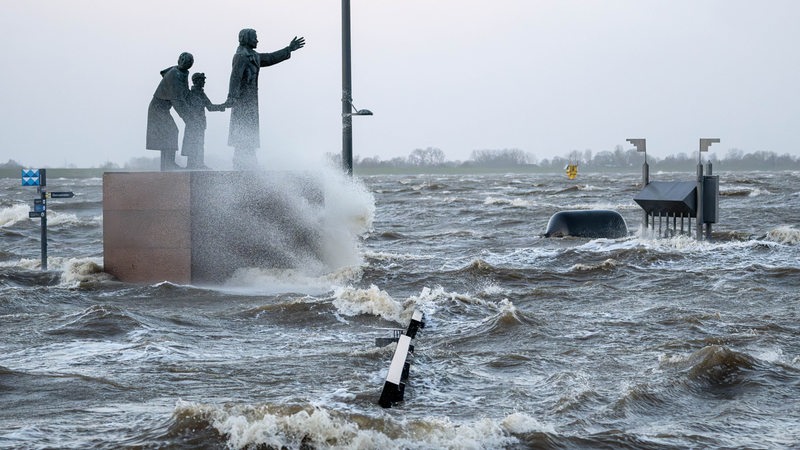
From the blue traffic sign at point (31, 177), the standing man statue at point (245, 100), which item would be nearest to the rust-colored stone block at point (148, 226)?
the standing man statue at point (245, 100)

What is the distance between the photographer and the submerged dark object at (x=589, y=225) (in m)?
25.6

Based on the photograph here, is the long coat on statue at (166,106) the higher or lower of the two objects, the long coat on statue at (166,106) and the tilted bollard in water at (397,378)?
the higher

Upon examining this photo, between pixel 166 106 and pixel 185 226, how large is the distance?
2251 millimetres

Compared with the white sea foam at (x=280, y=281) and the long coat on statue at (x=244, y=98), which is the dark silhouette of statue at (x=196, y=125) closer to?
the long coat on statue at (x=244, y=98)

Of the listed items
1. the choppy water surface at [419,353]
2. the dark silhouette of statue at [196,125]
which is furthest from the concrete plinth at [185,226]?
the dark silhouette of statue at [196,125]

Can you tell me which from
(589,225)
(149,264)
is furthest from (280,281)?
(589,225)

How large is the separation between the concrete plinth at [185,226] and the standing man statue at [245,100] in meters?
0.72

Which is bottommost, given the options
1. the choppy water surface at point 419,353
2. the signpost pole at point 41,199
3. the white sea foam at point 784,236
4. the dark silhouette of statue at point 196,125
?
the choppy water surface at point 419,353

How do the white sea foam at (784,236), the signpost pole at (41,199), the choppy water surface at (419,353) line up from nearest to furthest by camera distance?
the choppy water surface at (419,353), the signpost pole at (41,199), the white sea foam at (784,236)

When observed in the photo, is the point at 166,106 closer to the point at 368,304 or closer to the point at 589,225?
the point at 368,304

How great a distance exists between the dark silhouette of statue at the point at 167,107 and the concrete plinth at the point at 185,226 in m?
0.96

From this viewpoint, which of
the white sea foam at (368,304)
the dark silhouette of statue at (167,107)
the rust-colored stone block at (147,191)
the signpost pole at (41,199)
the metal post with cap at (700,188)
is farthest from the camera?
the metal post with cap at (700,188)

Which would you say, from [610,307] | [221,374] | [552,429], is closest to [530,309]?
[610,307]

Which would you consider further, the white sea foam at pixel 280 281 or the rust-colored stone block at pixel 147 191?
the rust-colored stone block at pixel 147 191
